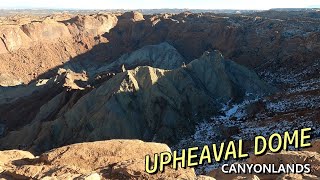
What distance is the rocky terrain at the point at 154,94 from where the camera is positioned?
25891 mm

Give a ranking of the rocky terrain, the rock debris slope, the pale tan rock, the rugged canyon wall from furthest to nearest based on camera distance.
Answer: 1. the rugged canyon wall
2. the rock debris slope
3. the rocky terrain
4. the pale tan rock

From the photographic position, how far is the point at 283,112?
32.6m

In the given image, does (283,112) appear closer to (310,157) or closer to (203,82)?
(203,82)

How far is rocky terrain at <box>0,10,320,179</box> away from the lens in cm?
2589

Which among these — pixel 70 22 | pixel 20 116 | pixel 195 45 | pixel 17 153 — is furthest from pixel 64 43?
pixel 17 153

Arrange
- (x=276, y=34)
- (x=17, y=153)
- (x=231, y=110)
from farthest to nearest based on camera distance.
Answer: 1. (x=276, y=34)
2. (x=231, y=110)
3. (x=17, y=153)

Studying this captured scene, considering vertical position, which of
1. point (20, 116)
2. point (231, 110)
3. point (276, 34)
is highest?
point (276, 34)

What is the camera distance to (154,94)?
35.1 meters

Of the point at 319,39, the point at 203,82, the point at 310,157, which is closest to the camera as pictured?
the point at 310,157

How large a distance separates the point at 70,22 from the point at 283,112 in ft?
194

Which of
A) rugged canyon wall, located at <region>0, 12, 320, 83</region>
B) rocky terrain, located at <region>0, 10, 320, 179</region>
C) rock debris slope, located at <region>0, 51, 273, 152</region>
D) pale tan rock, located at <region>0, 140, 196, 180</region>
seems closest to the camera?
pale tan rock, located at <region>0, 140, 196, 180</region>

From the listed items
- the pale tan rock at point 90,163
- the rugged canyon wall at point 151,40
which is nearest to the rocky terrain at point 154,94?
the pale tan rock at point 90,163

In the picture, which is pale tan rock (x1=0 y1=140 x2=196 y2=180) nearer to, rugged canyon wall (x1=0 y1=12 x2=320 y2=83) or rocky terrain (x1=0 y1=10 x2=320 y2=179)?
rocky terrain (x1=0 y1=10 x2=320 y2=179)

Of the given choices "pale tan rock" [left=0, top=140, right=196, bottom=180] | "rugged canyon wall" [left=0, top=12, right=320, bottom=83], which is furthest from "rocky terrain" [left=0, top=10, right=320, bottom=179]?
"rugged canyon wall" [left=0, top=12, right=320, bottom=83]
